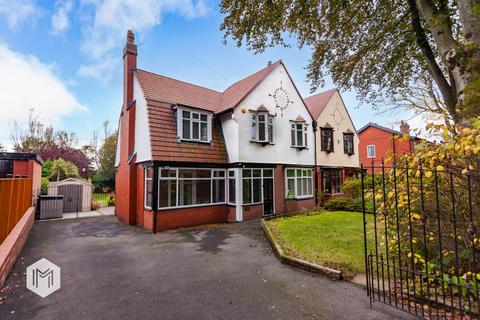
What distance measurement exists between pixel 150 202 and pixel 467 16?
12.0 metres

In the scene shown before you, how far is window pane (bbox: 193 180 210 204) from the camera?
39.3ft

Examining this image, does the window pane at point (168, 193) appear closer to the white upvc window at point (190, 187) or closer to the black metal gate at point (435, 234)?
the white upvc window at point (190, 187)

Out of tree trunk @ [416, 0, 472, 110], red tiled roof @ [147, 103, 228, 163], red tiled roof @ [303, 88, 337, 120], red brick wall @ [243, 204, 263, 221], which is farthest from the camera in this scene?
red tiled roof @ [303, 88, 337, 120]

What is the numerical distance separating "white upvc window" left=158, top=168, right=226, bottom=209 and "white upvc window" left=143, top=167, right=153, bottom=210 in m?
0.57

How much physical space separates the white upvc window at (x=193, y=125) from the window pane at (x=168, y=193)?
7.72ft

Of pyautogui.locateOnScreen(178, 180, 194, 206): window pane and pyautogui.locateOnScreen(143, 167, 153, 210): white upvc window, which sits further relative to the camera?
Result: pyautogui.locateOnScreen(178, 180, 194, 206): window pane

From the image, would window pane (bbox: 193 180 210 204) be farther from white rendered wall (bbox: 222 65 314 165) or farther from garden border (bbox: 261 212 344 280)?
garden border (bbox: 261 212 344 280)

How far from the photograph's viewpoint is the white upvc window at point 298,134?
50.9 ft

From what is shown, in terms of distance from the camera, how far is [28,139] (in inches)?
1160

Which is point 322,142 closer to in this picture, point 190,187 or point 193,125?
point 193,125

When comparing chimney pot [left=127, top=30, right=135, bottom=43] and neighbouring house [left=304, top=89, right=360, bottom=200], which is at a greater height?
chimney pot [left=127, top=30, right=135, bottom=43]

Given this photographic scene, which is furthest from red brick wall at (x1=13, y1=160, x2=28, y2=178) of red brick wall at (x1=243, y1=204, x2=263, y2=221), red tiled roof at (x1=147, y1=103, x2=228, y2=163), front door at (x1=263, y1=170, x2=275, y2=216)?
front door at (x1=263, y1=170, x2=275, y2=216)

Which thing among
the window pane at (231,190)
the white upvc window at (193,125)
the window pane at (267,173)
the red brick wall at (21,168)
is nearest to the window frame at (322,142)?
the window pane at (267,173)

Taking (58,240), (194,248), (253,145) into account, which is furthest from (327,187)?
(58,240)
